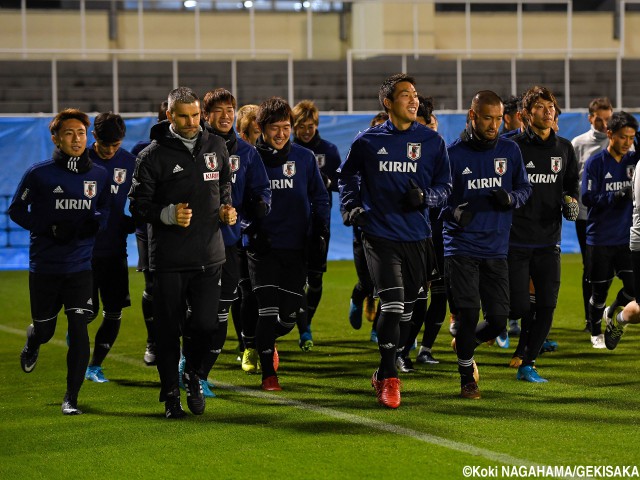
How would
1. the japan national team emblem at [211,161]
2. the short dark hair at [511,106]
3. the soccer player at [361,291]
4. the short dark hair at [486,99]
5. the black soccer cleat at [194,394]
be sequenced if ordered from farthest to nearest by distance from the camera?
the soccer player at [361,291], the short dark hair at [511,106], the short dark hair at [486,99], the black soccer cleat at [194,394], the japan national team emblem at [211,161]

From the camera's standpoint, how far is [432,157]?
7.65 m

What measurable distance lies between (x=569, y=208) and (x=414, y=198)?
60.8 inches

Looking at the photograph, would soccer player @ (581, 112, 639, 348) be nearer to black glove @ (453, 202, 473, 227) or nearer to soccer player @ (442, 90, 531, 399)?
soccer player @ (442, 90, 531, 399)

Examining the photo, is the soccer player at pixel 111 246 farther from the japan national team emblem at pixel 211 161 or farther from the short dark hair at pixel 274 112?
the japan national team emblem at pixel 211 161

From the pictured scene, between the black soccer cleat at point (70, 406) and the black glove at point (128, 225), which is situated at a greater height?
the black glove at point (128, 225)

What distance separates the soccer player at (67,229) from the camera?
7.49 m

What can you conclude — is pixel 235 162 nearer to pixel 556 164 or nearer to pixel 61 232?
pixel 61 232

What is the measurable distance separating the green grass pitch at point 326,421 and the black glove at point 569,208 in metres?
1.20

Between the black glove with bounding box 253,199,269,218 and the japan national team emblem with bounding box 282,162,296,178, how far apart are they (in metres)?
0.65

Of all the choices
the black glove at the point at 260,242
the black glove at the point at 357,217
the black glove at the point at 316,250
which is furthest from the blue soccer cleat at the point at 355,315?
the black glove at the point at 357,217

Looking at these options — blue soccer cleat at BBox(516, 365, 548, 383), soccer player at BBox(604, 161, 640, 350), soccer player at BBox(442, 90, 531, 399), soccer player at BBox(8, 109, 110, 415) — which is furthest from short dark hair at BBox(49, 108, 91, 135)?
soccer player at BBox(604, 161, 640, 350)

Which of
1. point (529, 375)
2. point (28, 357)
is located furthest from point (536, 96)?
point (28, 357)

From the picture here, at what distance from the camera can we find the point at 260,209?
789 centimetres

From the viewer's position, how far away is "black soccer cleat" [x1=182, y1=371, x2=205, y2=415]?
7.29 metres
